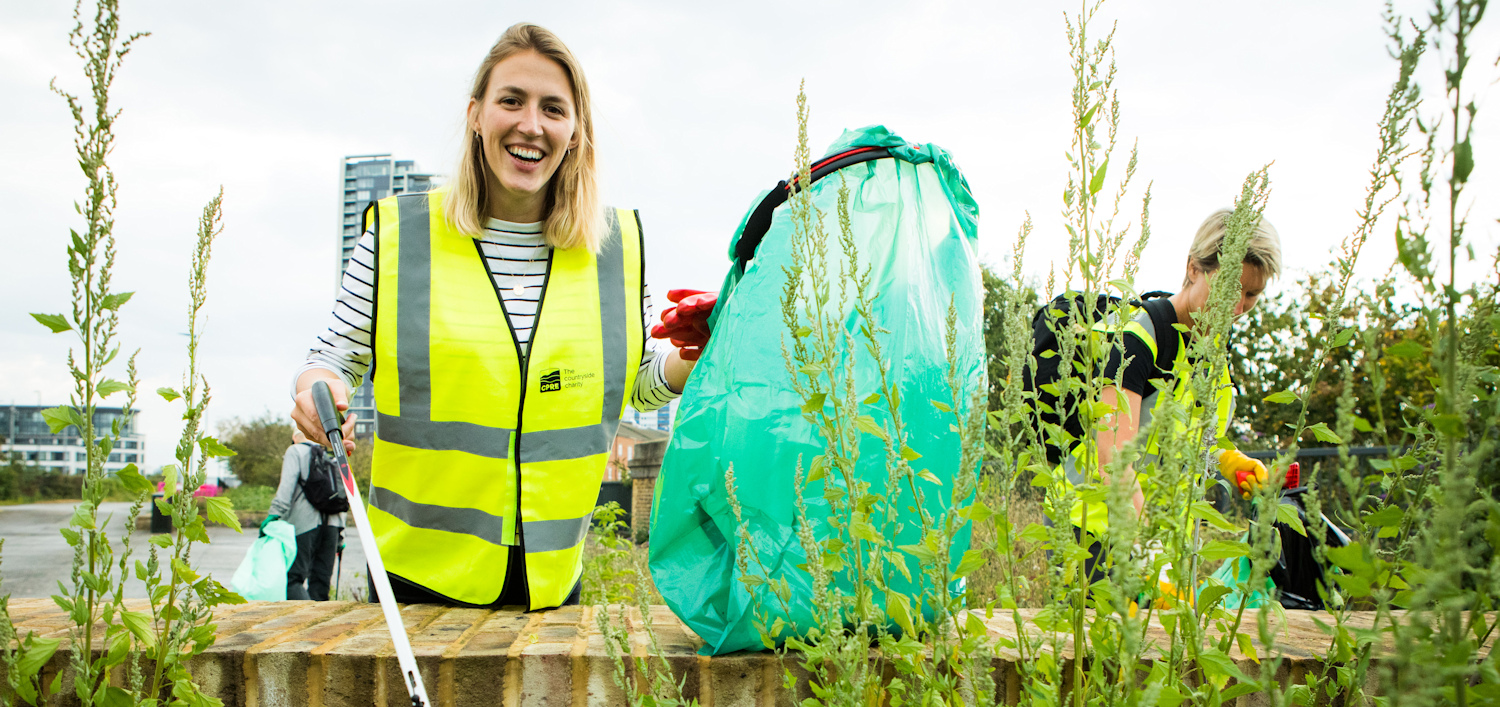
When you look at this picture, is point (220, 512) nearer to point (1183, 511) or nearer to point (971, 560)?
point (971, 560)

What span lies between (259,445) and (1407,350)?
4003cm

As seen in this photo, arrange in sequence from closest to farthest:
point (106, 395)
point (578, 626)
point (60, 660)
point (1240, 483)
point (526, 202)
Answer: point (106, 395) < point (60, 660) < point (578, 626) < point (1240, 483) < point (526, 202)

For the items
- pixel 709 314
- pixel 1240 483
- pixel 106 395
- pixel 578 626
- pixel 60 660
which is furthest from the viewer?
pixel 1240 483

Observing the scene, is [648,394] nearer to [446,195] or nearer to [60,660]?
[446,195]

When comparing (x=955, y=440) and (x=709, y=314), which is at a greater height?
(x=709, y=314)

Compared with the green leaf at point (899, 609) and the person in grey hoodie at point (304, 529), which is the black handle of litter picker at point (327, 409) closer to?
the green leaf at point (899, 609)

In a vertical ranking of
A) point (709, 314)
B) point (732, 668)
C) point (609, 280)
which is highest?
point (609, 280)

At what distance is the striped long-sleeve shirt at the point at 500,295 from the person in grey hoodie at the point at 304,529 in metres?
4.96

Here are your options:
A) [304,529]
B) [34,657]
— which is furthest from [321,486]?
[34,657]

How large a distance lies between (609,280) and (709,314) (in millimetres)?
572

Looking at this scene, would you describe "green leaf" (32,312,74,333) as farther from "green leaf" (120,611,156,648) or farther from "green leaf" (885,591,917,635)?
"green leaf" (885,591,917,635)

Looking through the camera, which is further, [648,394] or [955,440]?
[648,394]

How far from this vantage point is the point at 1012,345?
3.81 ft

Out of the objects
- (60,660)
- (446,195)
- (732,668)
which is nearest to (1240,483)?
(732,668)
